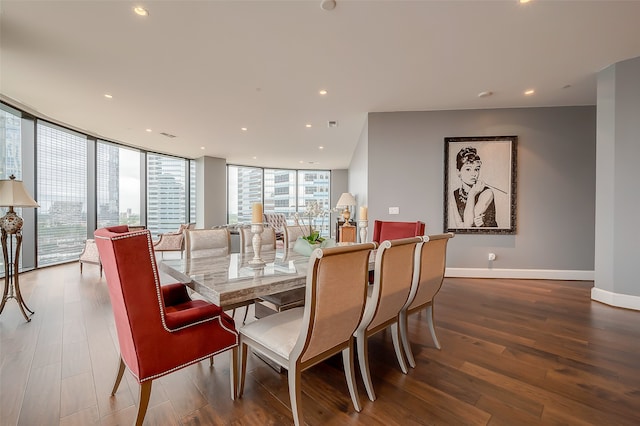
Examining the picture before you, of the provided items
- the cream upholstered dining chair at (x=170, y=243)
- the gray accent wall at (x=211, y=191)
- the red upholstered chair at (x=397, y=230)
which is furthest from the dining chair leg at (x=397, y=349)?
the gray accent wall at (x=211, y=191)

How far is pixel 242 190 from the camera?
385 inches

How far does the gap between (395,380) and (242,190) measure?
893 centimetres

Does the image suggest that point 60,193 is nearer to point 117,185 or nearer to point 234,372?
point 117,185

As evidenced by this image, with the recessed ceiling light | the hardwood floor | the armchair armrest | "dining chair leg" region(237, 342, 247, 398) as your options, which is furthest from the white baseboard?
the recessed ceiling light

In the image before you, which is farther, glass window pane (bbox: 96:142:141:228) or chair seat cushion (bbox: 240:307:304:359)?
glass window pane (bbox: 96:142:141:228)

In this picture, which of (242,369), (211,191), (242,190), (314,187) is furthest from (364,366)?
(314,187)

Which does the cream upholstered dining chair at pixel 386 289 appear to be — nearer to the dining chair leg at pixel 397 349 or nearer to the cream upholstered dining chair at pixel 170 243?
the dining chair leg at pixel 397 349

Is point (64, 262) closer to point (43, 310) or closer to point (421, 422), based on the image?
point (43, 310)

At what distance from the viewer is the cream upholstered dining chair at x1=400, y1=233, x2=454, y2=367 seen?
5.96ft

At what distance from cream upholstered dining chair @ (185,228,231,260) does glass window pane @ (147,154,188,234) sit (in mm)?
5972

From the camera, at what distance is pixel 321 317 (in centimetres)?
123

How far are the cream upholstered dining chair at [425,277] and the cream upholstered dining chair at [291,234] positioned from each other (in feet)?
4.92

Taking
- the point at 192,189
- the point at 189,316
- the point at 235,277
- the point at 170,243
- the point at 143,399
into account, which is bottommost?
the point at 143,399

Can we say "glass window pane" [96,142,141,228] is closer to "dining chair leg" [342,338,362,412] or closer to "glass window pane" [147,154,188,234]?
"glass window pane" [147,154,188,234]
